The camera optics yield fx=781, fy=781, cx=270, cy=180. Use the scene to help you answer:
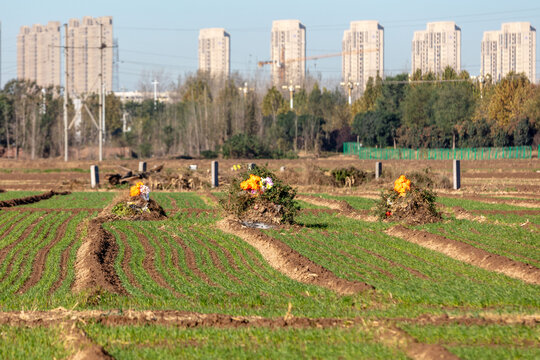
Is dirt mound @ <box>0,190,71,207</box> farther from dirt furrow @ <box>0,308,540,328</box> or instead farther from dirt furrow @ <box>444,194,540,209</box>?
dirt furrow @ <box>0,308,540,328</box>

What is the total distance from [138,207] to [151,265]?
9707 millimetres

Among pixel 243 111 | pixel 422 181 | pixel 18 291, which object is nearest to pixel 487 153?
pixel 243 111

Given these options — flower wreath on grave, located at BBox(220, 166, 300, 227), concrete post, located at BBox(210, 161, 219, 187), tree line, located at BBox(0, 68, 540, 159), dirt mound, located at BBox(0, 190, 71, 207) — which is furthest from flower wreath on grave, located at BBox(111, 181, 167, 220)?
tree line, located at BBox(0, 68, 540, 159)

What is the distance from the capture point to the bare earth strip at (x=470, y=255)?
44.4 feet

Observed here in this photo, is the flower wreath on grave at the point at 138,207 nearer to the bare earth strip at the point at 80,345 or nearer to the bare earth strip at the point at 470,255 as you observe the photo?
the bare earth strip at the point at 470,255

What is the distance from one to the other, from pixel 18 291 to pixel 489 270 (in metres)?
8.36

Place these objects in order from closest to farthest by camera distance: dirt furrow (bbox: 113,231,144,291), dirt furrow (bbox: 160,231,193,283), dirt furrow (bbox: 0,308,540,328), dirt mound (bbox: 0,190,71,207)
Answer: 1. dirt furrow (bbox: 0,308,540,328)
2. dirt furrow (bbox: 113,231,144,291)
3. dirt furrow (bbox: 160,231,193,283)
4. dirt mound (bbox: 0,190,71,207)

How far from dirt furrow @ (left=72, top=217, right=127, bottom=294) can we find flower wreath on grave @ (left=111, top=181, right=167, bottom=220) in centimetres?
365

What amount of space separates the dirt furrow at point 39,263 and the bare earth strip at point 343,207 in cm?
920

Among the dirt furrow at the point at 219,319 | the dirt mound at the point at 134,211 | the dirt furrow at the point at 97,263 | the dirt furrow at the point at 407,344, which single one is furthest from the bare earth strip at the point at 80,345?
the dirt mound at the point at 134,211

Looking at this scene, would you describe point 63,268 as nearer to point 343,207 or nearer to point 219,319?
point 219,319

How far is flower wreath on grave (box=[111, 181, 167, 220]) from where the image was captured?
2484 centimetres

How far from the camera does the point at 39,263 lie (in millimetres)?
16281

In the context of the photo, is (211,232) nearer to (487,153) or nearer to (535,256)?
(535,256)
